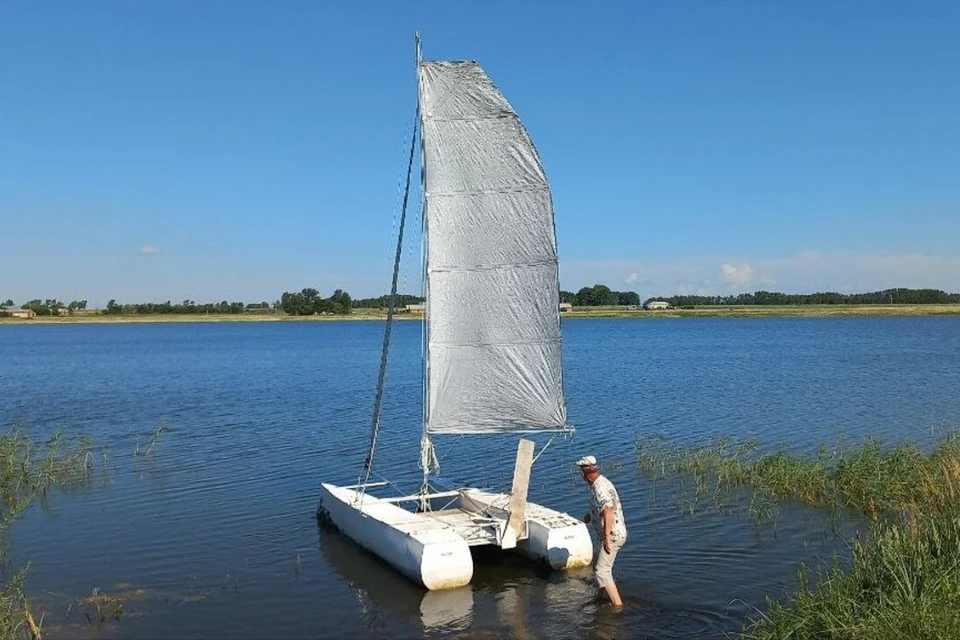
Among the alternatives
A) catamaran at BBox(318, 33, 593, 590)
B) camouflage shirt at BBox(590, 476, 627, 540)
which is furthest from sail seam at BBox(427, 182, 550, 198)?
camouflage shirt at BBox(590, 476, 627, 540)

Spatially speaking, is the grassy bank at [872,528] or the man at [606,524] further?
the man at [606,524]

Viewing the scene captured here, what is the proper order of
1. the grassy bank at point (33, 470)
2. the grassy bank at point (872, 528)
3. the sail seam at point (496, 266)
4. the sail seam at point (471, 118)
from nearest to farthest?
the grassy bank at point (872, 528), the sail seam at point (471, 118), the sail seam at point (496, 266), the grassy bank at point (33, 470)

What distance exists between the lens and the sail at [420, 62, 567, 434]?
14.8 m

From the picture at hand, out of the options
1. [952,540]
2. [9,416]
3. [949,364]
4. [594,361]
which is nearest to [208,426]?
[9,416]

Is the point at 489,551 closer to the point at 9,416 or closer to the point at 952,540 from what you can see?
the point at 952,540

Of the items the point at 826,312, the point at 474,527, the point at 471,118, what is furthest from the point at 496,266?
the point at 826,312

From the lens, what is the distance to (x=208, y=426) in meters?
31.5

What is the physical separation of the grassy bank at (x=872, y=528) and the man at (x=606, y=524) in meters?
2.01

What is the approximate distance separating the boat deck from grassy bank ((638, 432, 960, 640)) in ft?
13.8

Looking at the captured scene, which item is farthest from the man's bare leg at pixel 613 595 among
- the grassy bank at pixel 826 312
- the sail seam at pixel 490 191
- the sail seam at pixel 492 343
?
the grassy bank at pixel 826 312

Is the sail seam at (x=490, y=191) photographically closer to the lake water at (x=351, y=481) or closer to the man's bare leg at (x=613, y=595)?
the lake water at (x=351, y=481)

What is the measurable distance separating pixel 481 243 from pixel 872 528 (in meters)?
7.70

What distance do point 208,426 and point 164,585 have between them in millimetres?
18055

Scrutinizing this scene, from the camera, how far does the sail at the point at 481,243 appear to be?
14.8 m
